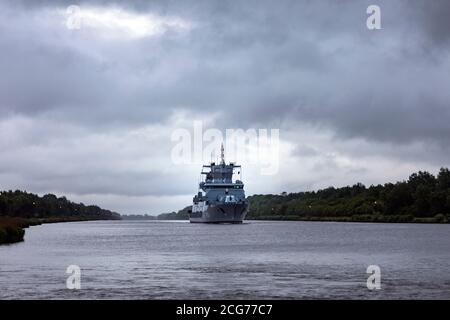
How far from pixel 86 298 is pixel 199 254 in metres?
40.9

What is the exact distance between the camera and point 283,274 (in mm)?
57719

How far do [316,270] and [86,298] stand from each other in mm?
23640

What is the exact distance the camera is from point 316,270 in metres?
61.2
